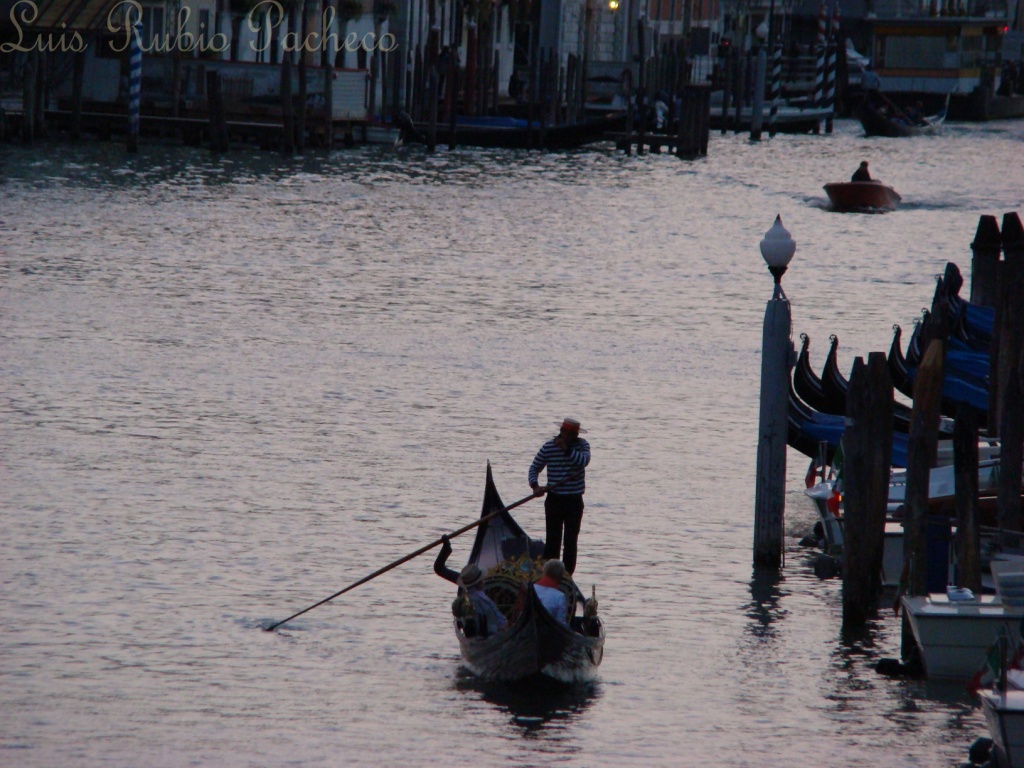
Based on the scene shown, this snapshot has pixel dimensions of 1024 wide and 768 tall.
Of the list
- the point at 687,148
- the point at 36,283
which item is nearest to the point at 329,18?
the point at 687,148

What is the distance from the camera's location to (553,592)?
10.3 metres

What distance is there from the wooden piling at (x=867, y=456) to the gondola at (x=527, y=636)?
5.74 feet

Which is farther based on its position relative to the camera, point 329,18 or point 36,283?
point 329,18

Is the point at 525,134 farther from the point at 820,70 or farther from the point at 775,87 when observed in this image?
the point at 820,70

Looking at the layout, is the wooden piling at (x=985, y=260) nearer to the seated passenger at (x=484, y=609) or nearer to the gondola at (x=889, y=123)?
the seated passenger at (x=484, y=609)

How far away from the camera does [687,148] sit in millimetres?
46344

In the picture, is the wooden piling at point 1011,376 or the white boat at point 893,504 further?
the white boat at point 893,504

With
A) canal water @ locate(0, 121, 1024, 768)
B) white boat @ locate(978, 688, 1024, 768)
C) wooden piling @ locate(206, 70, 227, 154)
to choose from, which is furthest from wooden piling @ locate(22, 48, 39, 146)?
white boat @ locate(978, 688, 1024, 768)

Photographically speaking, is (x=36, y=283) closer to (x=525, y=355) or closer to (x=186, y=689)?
(x=525, y=355)

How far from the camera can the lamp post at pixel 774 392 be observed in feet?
39.8

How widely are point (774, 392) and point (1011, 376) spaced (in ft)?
4.84

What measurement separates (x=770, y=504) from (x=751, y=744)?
287 cm

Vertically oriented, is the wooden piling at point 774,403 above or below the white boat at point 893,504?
above

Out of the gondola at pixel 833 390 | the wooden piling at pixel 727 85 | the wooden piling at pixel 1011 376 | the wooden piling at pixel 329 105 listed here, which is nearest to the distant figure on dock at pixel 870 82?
the wooden piling at pixel 727 85
